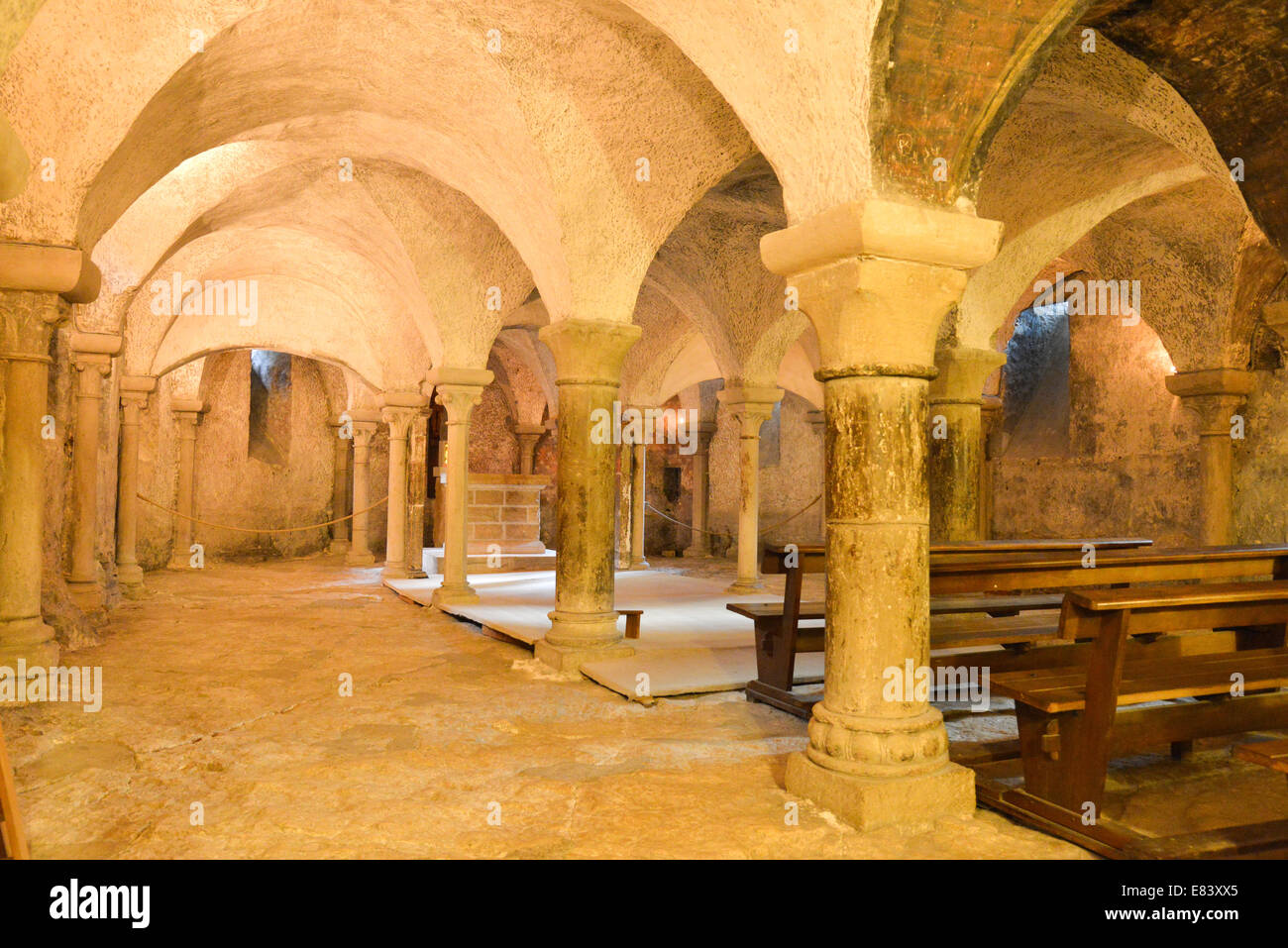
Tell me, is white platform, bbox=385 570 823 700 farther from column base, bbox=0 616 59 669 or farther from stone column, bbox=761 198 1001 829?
column base, bbox=0 616 59 669

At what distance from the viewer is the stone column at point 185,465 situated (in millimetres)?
13000

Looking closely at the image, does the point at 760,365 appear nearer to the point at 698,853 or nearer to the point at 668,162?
the point at 668,162

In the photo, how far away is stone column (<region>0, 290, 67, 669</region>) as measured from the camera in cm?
494

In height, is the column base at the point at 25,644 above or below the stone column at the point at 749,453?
below

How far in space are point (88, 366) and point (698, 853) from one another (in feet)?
24.8

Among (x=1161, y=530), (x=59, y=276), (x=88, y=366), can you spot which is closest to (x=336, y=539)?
(x=88, y=366)

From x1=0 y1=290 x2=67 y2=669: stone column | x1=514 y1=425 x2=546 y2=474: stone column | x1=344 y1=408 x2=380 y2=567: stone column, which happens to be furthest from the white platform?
x1=514 y1=425 x2=546 y2=474: stone column

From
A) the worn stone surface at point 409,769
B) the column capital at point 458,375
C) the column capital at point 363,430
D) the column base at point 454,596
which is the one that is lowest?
the worn stone surface at point 409,769

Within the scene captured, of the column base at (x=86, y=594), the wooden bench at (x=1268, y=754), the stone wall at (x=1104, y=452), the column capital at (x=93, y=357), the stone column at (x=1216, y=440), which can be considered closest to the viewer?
the wooden bench at (x=1268, y=754)

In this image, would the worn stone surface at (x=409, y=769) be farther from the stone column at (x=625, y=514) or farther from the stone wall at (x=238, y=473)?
the stone wall at (x=238, y=473)

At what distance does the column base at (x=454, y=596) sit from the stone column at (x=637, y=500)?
4168 mm

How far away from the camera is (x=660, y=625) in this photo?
704 centimetres

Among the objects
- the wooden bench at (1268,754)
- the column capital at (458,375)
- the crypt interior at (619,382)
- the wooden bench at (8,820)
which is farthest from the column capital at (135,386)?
the wooden bench at (1268,754)

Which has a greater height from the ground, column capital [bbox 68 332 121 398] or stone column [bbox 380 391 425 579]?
column capital [bbox 68 332 121 398]
